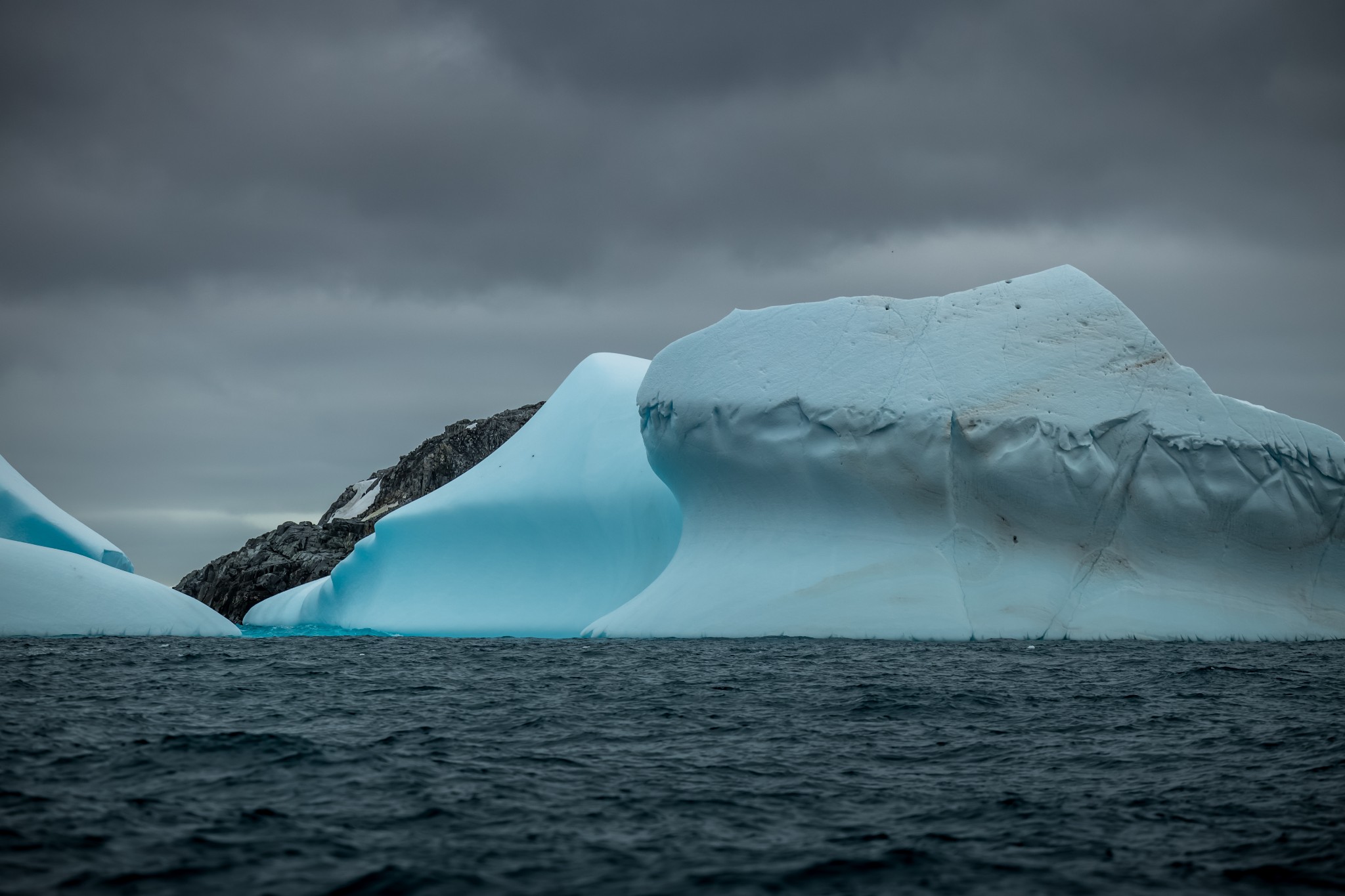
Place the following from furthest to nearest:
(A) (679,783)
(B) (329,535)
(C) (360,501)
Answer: (C) (360,501), (B) (329,535), (A) (679,783)

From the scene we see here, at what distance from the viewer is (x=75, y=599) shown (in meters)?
18.3

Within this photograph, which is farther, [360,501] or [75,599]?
[360,501]

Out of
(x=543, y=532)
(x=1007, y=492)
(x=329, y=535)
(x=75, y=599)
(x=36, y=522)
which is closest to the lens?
(x=1007, y=492)

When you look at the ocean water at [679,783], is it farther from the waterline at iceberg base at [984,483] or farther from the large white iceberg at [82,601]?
the large white iceberg at [82,601]

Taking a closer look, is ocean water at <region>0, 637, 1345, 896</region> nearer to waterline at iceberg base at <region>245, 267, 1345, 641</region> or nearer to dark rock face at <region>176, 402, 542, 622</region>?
waterline at iceberg base at <region>245, 267, 1345, 641</region>

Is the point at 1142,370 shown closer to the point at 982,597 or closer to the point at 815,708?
the point at 982,597

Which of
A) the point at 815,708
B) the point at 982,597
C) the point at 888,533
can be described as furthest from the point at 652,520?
the point at 815,708

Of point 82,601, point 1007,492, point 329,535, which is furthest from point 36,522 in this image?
point 1007,492

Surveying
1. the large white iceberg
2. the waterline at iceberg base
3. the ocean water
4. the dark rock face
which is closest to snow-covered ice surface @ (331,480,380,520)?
the dark rock face

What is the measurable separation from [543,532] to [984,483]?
33.1 feet

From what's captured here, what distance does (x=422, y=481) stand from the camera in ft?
183

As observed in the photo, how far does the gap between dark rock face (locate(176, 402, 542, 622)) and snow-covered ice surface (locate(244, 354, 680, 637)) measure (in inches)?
739

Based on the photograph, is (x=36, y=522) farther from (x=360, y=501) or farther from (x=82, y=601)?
(x=360, y=501)

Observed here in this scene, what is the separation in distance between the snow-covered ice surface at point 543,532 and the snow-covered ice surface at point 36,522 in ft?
21.9
